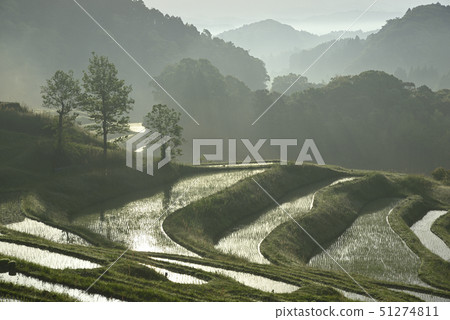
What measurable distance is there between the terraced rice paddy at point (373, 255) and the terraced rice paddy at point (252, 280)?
21.2 feet

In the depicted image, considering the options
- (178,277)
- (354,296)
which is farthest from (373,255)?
(178,277)

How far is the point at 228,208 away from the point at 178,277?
15374mm

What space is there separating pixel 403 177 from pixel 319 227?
58.4 ft

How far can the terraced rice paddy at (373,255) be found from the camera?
26453 mm

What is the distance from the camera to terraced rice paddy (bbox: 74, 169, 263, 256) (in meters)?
28.6

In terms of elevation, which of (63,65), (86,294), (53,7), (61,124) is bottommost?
(86,294)

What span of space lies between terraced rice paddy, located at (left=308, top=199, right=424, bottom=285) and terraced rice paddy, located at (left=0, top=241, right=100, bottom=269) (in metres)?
13.8

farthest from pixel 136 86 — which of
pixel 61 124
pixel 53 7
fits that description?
pixel 61 124

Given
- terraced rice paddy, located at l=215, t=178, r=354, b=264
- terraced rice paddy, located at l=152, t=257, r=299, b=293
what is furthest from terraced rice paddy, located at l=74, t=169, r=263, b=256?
terraced rice paddy, located at l=215, t=178, r=354, b=264

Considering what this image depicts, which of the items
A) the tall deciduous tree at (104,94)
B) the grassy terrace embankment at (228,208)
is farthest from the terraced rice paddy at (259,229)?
the tall deciduous tree at (104,94)

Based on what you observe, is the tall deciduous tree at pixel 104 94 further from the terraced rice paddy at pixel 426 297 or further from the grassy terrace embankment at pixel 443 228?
the terraced rice paddy at pixel 426 297

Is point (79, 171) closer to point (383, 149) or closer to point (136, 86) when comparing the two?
point (383, 149)

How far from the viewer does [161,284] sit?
62.7ft

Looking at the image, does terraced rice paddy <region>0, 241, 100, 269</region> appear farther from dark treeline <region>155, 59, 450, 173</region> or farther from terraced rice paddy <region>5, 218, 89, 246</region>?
dark treeline <region>155, 59, 450, 173</region>
